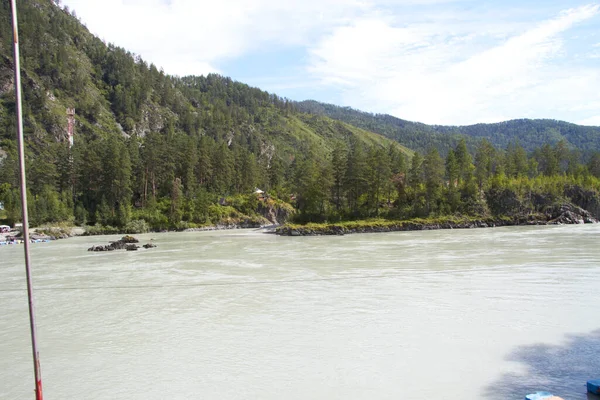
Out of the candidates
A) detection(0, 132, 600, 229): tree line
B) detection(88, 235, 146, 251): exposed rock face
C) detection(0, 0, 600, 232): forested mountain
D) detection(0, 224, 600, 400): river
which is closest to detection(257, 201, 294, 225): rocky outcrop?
detection(0, 0, 600, 232): forested mountain

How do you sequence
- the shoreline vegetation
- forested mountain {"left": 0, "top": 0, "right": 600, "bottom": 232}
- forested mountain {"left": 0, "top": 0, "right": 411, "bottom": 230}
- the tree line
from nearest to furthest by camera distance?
the shoreline vegetation < the tree line < forested mountain {"left": 0, "top": 0, "right": 600, "bottom": 232} < forested mountain {"left": 0, "top": 0, "right": 411, "bottom": 230}

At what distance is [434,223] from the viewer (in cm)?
6103

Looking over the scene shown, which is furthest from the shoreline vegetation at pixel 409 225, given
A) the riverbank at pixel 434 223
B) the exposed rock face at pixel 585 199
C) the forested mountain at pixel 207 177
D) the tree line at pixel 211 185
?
the exposed rock face at pixel 585 199

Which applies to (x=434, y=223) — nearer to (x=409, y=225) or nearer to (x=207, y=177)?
(x=409, y=225)

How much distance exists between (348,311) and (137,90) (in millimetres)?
132745

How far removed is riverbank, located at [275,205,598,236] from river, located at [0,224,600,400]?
3120 cm

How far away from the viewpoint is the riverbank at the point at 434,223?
56.5 m

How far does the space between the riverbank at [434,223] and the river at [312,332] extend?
31196mm

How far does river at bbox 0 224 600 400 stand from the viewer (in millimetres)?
8977

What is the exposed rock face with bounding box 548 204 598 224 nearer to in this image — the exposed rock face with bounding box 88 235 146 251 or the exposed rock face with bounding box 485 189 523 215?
the exposed rock face with bounding box 485 189 523 215

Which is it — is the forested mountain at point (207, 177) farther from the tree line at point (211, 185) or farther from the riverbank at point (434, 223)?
the riverbank at point (434, 223)

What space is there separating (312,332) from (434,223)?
51806 mm

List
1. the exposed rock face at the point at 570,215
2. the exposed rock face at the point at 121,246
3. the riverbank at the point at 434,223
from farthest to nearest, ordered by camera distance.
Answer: the exposed rock face at the point at 570,215 → the riverbank at the point at 434,223 → the exposed rock face at the point at 121,246

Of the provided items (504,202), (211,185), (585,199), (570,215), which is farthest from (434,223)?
(211,185)
